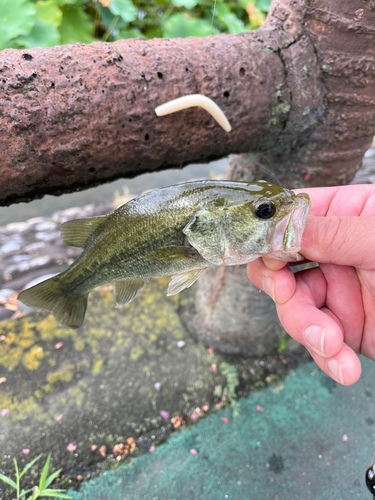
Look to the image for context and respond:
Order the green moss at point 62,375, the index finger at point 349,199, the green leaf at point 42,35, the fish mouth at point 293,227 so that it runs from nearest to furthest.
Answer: the fish mouth at point 293,227, the index finger at point 349,199, the green moss at point 62,375, the green leaf at point 42,35

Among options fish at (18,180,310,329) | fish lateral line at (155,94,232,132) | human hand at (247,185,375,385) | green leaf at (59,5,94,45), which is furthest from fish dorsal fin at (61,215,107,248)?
green leaf at (59,5,94,45)

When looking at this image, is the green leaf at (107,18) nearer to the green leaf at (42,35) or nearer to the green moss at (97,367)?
the green leaf at (42,35)

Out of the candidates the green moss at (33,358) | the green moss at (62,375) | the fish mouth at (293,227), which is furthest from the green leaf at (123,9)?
the green moss at (62,375)

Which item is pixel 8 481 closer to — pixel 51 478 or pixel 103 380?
pixel 51 478

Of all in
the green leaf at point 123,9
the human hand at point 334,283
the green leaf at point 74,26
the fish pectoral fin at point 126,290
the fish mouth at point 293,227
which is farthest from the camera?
the green leaf at point 74,26

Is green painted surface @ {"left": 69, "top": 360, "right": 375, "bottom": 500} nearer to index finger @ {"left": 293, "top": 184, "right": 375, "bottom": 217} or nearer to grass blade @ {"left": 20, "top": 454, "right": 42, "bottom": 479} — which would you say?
grass blade @ {"left": 20, "top": 454, "right": 42, "bottom": 479}

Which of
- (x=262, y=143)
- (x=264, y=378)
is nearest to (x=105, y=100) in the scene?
(x=262, y=143)

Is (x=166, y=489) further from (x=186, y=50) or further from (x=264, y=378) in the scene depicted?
(x=186, y=50)

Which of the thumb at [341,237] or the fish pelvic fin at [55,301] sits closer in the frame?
the thumb at [341,237]
